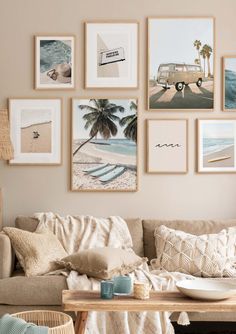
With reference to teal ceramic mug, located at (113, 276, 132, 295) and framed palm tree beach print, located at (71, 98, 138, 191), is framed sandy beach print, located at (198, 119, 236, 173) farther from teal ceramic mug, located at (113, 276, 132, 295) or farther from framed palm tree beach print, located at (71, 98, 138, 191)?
Answer: teal ceramic mug, located at (113, 276, 132, 295)

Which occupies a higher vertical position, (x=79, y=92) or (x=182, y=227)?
(x=79, y=92)

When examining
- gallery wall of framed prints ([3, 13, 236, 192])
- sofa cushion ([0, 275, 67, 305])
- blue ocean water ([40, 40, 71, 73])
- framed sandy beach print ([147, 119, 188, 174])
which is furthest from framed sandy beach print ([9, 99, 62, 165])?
sofa cushion ([0, 275, 67, 305])

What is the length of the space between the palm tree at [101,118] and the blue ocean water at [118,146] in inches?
1.8

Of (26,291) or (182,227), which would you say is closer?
(26,291)

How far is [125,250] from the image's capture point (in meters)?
4.27

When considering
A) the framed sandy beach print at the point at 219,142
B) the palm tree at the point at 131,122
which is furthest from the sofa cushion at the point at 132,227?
the framed sandy beach print at the point at 219,142

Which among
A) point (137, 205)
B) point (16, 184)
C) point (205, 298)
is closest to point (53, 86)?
point (16, 184)

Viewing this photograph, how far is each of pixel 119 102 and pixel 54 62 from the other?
58 cm

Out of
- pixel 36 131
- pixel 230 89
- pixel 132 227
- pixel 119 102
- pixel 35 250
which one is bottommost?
pixel 35 250

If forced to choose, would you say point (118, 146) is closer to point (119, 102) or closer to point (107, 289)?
point (119, 102)

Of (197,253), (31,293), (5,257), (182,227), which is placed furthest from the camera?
(182,227)

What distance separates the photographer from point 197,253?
425cm

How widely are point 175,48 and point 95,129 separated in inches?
34.3

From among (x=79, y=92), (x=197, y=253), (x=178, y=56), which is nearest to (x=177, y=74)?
(x=178, y=56)
